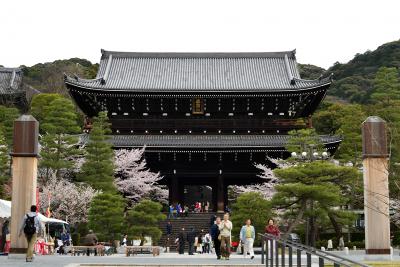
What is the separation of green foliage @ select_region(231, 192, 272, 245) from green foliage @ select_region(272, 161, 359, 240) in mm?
727

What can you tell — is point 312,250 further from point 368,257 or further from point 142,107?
point 142,107

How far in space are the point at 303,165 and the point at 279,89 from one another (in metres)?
12.0

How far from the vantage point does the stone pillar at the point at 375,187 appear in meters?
23.1

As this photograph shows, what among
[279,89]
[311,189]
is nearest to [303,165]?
[311,189]

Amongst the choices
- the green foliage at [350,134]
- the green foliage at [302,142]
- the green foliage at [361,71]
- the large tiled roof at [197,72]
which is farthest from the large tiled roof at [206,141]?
the green foliage at [361,71]

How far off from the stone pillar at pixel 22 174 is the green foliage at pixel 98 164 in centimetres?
1728

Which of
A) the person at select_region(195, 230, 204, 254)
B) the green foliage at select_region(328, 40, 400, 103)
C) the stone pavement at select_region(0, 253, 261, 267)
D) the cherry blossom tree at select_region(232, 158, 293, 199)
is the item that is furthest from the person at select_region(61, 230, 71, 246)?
the green foliage at select_region(328, 40, 400, 103)

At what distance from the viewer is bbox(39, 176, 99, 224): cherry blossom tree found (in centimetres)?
4038

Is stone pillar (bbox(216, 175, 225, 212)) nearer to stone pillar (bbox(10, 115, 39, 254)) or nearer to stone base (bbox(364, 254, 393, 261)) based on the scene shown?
stone base (bbox(364, 254, 393, 261))

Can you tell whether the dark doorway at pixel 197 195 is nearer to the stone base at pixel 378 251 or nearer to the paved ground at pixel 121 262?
the paved ground at pixel 121 262

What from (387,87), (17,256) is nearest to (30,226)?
(17,256)

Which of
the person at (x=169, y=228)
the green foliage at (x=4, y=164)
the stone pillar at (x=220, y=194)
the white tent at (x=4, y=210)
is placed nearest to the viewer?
the white tent at (x=4, y=210)

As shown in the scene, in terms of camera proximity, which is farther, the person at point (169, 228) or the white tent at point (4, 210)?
the person at point (169, 228)

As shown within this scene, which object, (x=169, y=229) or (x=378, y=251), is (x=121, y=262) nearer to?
(x=378, y=251)
